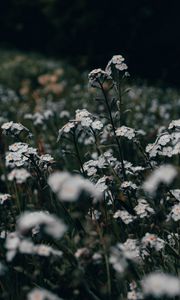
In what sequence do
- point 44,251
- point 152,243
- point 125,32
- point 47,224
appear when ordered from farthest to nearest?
point 125,32, point 152,243, point 44,251, point 47,224

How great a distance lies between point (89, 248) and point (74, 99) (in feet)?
19.0

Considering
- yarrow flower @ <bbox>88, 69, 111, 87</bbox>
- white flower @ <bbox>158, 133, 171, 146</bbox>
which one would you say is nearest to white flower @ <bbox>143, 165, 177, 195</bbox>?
white flower @ <bbox>158, 133, 171, 146</bbox>

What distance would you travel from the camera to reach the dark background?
477 inches

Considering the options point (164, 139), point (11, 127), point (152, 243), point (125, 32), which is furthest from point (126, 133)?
point (125, 32)

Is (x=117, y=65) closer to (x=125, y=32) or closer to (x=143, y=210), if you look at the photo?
(x=143, y=210)

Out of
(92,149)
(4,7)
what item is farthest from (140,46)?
(92,149)

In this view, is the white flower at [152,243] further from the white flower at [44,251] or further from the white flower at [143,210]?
the white flower at [44,251]

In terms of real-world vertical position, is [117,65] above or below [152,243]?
above

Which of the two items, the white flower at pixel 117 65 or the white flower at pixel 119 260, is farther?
the white flower at pixel 117 65

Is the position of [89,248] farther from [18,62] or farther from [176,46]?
[176,46]

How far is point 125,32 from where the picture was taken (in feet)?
41.0

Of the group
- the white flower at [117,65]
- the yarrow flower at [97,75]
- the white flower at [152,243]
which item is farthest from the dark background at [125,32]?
the white flower at [152,243]

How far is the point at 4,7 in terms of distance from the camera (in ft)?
58.0

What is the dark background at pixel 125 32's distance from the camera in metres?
12.1
